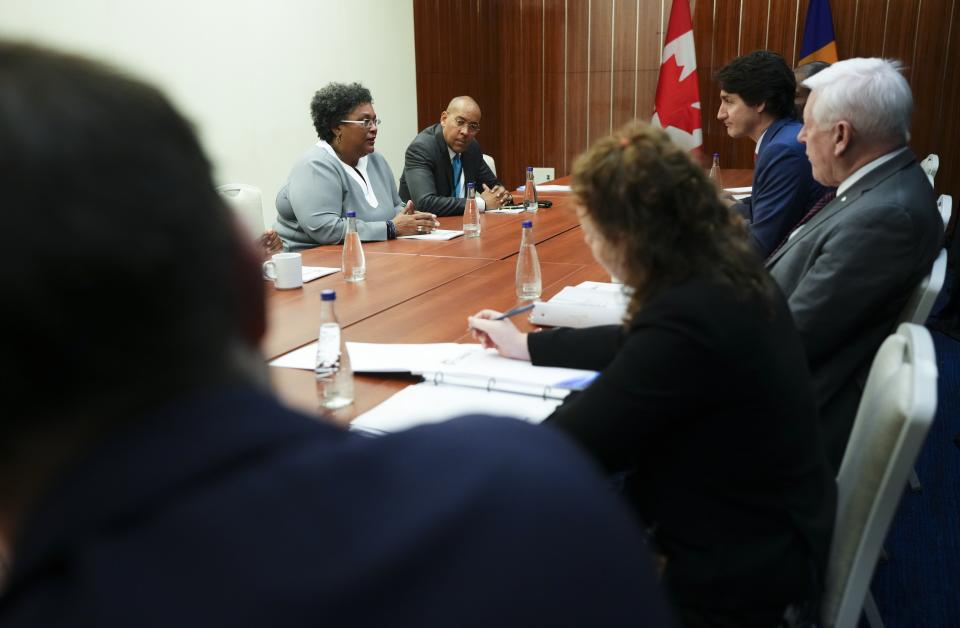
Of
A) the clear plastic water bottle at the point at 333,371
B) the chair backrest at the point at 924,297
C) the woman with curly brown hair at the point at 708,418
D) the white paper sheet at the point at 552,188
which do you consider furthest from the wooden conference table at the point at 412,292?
the white paper sheet at the point at 552,188

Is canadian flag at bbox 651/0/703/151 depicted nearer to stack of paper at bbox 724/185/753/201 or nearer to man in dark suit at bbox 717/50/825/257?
stack of paper at bbox 724/185/753/201

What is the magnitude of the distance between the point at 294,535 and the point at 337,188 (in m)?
3.40

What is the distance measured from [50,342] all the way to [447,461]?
0.73 ft

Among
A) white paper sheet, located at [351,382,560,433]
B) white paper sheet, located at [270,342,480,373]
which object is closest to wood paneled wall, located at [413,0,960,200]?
white paper sheet, located at [270,342,480,373]

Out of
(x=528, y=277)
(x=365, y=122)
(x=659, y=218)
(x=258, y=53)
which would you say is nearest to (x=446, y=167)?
(x=365, y=122)

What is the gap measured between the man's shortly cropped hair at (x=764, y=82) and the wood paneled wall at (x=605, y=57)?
2.57 m

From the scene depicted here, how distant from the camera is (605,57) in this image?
724 centimetres

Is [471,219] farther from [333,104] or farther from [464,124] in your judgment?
[464,124]

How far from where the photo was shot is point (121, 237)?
405 millimetres

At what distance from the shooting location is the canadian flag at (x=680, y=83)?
6.65 m

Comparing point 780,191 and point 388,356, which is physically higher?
point 780,191

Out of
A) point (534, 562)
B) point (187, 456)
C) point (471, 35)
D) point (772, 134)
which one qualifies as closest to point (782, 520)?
point (534, 562)

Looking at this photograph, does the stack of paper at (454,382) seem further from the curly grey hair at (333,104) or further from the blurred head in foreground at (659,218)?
the curly grey hair at (333,104)

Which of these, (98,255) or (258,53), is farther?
(258,53)
